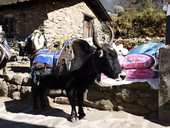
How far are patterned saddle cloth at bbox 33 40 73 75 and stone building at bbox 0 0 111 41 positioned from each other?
7168 millimetres

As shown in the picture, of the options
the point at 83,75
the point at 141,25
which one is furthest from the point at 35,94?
the point at 141,25

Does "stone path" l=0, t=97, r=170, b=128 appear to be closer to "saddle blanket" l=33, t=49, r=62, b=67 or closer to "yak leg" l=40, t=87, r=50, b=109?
"yak leg" l=40, t=87, r=50, b=109

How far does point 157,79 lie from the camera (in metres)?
5.92

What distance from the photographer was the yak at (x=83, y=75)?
5250mm

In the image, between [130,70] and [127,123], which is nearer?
[127,123]

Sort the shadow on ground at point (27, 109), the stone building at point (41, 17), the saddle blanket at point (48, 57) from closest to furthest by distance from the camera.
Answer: the saddle blanket at point (48, 57)
the shadow on ground at point (27, 109)
the stone building at point (41, 17)

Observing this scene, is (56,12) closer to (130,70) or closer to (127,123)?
(130,70)

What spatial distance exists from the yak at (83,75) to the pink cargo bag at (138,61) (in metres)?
1.16

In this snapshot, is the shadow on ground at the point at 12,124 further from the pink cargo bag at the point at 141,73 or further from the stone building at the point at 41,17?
the stone building at the point at 41,17

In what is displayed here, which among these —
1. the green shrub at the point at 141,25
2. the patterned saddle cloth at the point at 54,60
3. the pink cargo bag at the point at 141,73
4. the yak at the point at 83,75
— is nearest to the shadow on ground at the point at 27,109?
the yak at the point at 83,75

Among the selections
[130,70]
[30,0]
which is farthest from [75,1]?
[130,70]

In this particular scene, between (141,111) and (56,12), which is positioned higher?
(56,12)

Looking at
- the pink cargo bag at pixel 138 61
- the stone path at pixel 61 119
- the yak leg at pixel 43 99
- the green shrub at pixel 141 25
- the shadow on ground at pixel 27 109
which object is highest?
the green shrub at pixel 141 25

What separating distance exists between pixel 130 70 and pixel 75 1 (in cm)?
978
